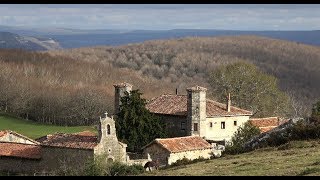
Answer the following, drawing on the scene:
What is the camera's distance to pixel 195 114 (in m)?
42.5

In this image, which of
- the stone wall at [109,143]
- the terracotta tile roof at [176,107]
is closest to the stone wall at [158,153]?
the stone wall at [109,143]

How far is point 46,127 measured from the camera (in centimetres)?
6500

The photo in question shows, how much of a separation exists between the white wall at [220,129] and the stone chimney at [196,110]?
1.33m

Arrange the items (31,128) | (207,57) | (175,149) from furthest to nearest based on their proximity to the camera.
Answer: (207,57) → (31,128) → (175,149)

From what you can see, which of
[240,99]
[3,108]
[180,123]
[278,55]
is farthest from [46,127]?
[278,55]

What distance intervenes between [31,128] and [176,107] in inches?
908

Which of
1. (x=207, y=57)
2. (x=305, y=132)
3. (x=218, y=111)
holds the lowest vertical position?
(x=207, y=57)

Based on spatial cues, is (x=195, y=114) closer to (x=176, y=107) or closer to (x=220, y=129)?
(x=176, y=107)

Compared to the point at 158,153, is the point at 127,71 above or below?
below

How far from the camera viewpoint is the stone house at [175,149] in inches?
1380

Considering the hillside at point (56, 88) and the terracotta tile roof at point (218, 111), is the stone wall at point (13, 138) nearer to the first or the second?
the terracotta tile roof at point (218, 111)

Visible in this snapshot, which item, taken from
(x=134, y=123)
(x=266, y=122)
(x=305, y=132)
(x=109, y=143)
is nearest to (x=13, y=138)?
(x=134, y=123)

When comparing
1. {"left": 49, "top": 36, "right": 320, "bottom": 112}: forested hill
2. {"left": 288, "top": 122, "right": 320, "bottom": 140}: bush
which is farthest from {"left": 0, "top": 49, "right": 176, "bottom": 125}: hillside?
{"left": 288, "top": 122, "right": 320, "bottom": 140}: bush
